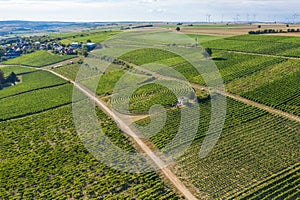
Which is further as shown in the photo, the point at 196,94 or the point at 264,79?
the point at 264,79

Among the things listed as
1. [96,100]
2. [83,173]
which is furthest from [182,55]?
[83,173]

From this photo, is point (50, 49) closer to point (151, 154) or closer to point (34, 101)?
point (34, 101)

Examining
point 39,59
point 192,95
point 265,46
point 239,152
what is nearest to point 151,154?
point 239,152

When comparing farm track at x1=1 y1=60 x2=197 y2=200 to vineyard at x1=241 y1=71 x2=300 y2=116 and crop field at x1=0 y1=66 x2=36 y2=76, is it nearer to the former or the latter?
vineyard at x1=241 y1=71 x2=300 y2=116

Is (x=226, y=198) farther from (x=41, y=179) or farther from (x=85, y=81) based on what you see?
(x=85, y=81)

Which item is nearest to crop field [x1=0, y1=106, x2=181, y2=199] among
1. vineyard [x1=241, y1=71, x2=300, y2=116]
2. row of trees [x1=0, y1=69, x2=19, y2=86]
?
vineyard [x1=241, y1=71, x2=300, y2=116]
